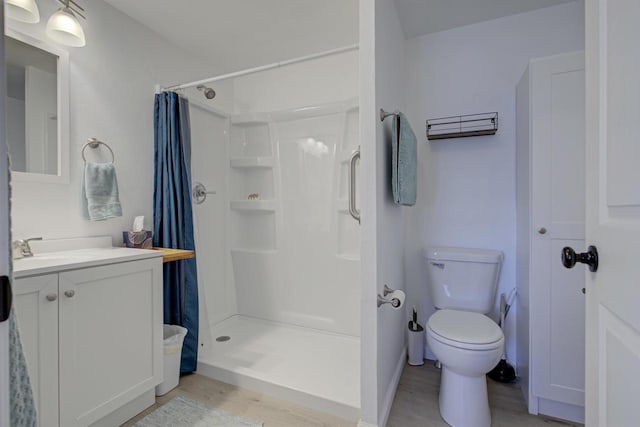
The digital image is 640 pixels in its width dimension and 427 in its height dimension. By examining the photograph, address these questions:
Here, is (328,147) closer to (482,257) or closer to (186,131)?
(186,131)

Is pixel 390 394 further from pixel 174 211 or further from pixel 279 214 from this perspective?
pixel 174 211

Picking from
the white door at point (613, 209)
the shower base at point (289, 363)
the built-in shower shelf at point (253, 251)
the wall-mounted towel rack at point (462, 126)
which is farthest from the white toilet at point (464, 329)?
the built-in shower shelf at point (253, 251)

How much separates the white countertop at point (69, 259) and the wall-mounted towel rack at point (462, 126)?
1.94 m

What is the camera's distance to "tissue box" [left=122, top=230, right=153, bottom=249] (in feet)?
5.85

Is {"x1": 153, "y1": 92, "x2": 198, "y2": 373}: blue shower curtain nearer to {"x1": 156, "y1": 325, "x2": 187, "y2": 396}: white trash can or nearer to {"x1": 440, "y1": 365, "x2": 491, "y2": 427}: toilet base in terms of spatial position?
{"x1": 156, "y1": 325, "x2": 187, "y2": 396}: white trash can

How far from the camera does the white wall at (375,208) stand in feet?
4.29

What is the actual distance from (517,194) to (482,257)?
1.61ft

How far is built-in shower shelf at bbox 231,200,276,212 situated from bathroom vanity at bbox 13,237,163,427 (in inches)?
44.4

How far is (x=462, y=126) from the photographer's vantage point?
6.52 ft

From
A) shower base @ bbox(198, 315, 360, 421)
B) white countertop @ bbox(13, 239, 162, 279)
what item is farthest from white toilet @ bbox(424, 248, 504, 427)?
white countertop @ bbox(13, 239, 162, 279)

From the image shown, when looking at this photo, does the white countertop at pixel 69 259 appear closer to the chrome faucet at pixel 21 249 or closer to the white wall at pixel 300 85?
the chrome faucet at pixel 21 249

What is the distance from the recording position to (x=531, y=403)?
1539 mm

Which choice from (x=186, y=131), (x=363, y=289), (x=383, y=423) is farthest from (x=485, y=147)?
(x=186, y=131)

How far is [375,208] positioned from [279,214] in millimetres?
1394
